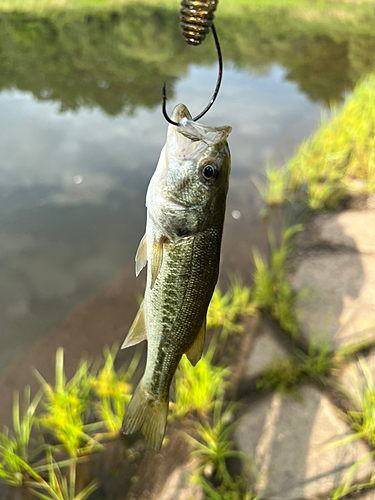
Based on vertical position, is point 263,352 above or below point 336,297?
below

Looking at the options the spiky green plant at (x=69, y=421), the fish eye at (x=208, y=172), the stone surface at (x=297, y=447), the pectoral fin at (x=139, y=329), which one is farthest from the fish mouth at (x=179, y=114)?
the stone surface at (x=297, y=447)

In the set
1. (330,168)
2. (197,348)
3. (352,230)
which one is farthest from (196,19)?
(330,168)

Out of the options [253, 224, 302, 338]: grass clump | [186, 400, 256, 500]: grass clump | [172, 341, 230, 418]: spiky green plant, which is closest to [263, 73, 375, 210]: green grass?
[253, 224, 302, 338]: grass clump

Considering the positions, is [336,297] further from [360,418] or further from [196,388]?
[196,388]

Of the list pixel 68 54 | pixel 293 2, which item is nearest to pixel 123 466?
pixel 68 54

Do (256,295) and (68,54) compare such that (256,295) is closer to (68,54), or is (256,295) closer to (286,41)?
(68,54)

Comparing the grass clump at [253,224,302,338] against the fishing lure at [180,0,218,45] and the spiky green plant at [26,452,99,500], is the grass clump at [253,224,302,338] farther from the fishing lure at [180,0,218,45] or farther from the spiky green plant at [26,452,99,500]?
the fishing lure at [180,0,218,45]

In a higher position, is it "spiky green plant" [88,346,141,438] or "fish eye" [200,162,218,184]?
"fish eye" [200,162,218,184]
